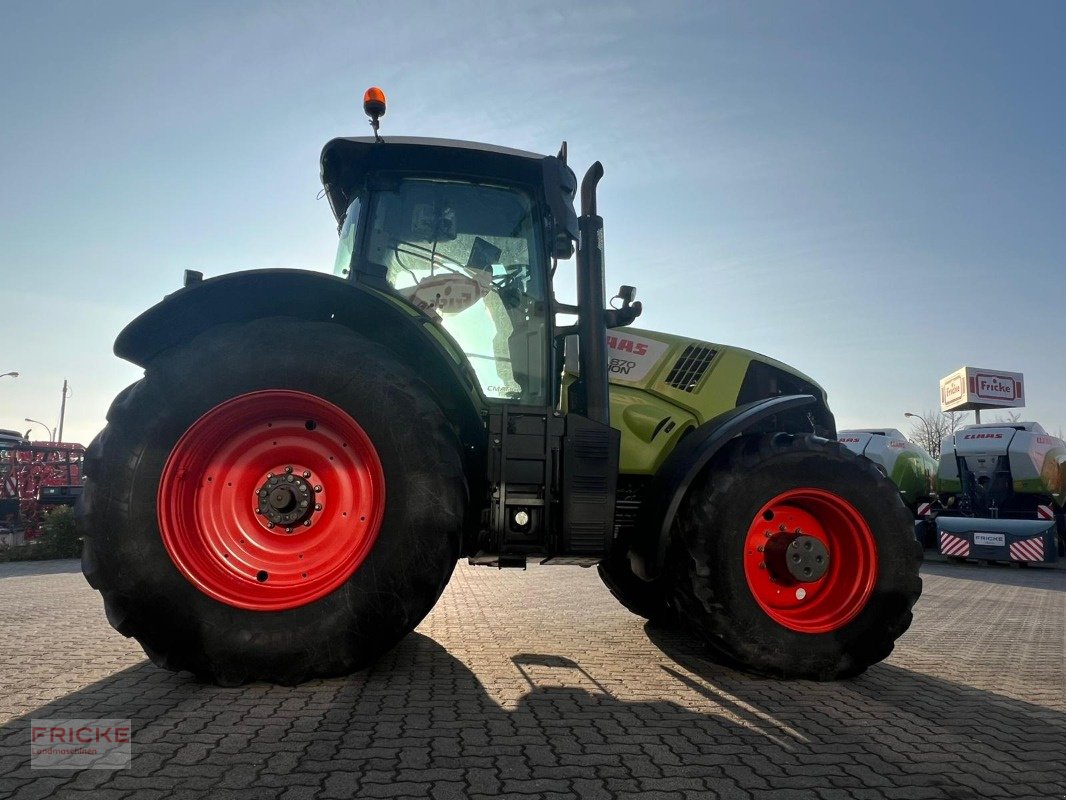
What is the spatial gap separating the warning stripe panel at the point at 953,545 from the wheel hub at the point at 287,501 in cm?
1260

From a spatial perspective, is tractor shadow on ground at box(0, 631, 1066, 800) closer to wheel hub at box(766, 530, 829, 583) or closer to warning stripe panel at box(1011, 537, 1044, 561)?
wheel hub at box(766, 530, 829, 583)

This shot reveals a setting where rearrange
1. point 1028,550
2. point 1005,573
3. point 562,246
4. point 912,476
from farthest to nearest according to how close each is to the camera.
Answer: point 912,476
point 1028,550
point 1005,573
point 562,246

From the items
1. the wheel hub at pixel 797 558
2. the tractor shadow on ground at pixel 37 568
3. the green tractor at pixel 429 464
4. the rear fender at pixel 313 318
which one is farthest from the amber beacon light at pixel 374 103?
the tractor shadow on ground at pixel 37 568

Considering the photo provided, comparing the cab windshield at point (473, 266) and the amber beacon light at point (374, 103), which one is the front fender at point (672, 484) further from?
the amber beacon light at point (374, 103)

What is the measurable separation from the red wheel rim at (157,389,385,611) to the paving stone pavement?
0.47 metres

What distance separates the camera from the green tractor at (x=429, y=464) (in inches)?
114

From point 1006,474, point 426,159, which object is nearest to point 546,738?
point 426,159

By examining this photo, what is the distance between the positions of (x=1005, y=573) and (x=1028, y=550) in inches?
31.9

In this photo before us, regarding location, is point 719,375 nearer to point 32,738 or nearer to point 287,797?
point 287,797

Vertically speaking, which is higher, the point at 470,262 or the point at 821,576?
the point at 470,262

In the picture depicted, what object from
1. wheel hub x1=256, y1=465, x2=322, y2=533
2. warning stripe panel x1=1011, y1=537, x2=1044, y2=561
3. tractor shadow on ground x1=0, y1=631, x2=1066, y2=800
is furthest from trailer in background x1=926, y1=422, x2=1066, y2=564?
wheel hub x1=256, y1=465, x2=322, y2=533

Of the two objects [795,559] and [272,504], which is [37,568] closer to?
[272,504]

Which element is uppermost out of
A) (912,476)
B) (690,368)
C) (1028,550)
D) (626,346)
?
(626,346)

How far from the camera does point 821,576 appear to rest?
141 inches
